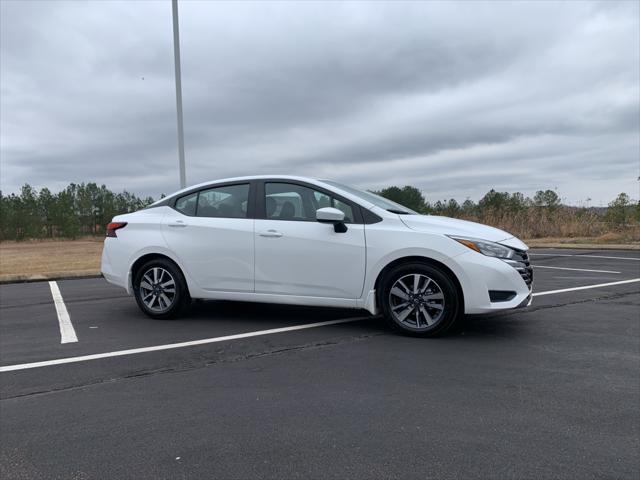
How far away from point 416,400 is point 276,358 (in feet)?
4.65

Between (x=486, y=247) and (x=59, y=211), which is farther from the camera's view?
(x=59, y=211)

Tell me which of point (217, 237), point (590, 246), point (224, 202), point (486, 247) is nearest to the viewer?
point (486, 247)

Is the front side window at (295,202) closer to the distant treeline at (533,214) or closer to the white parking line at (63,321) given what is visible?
the white parking line at (63,321)

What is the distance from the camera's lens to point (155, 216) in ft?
19.7

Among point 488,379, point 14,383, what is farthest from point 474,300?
point 14,383

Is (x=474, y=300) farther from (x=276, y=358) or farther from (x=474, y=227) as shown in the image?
(x=276, y=358)

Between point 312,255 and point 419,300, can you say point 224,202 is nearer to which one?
point 312,255

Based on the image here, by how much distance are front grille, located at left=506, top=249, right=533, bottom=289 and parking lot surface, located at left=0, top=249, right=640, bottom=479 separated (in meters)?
0.63

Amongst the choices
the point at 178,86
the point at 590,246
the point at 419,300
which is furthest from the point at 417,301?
the point at 590,246

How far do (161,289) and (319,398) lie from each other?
10.5 ft

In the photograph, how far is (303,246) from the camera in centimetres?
518

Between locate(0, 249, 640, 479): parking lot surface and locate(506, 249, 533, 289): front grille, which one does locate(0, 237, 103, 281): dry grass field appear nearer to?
locate(0, 249, 640, 479): parking lot surface

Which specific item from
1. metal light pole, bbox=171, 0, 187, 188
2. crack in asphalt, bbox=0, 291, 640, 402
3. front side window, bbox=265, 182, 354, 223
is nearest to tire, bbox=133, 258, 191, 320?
front side window, bbox=265, 182, 354, 223

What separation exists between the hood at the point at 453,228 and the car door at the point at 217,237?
5.96 feet
